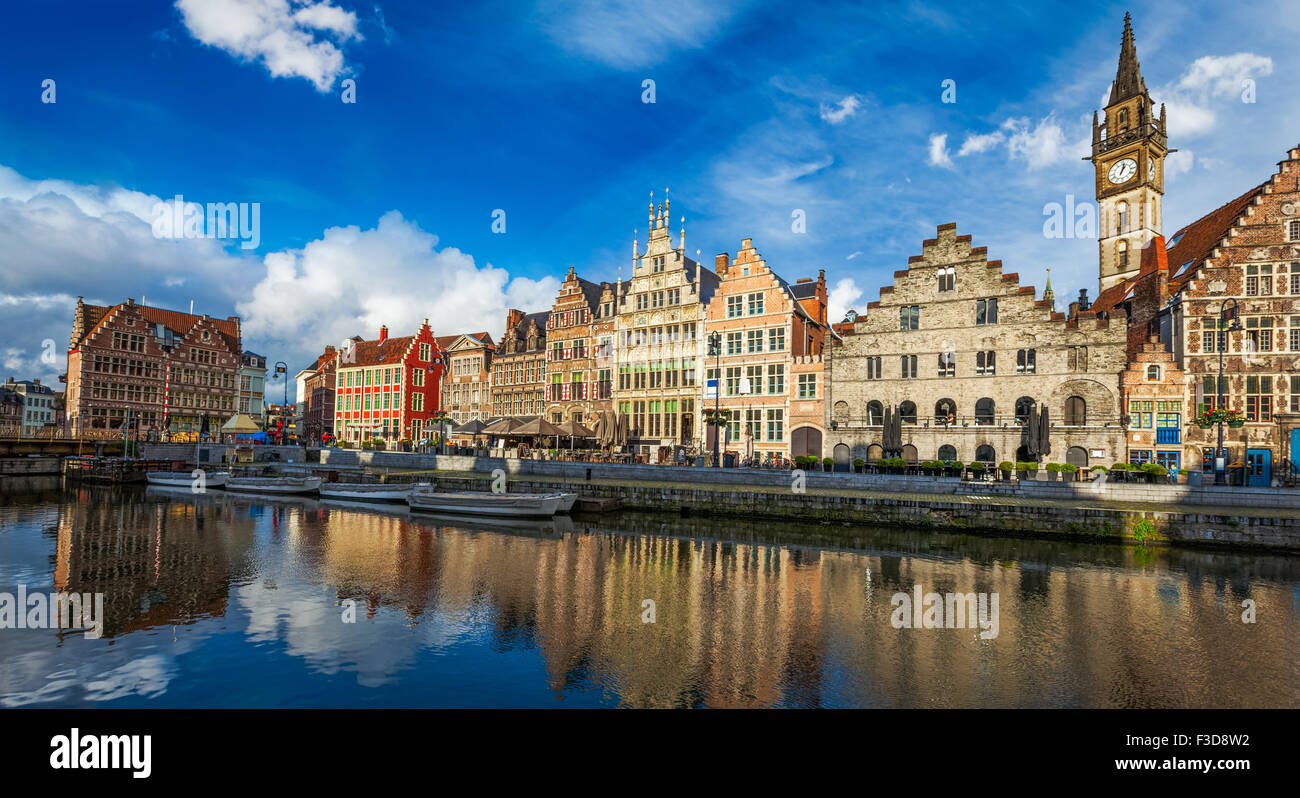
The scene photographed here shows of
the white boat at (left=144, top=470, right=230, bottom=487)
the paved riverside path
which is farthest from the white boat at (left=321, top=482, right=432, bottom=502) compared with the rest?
the white boat at (left=144, top=470, right=230, bottom=487)

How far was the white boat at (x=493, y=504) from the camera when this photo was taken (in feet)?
99.8

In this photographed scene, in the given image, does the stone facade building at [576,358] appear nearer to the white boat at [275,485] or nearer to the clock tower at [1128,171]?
the white boat at [275,485]

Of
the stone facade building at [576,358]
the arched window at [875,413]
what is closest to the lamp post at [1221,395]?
the arched window at [875,413]

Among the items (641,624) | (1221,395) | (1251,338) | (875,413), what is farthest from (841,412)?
(641,624)

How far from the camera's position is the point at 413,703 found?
9367 millimetres

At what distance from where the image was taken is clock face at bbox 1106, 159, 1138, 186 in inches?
2202

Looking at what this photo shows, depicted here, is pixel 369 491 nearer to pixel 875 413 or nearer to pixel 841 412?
pixel 841 412

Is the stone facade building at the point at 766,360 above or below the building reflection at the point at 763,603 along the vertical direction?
above

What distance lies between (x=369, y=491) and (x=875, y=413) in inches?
1249

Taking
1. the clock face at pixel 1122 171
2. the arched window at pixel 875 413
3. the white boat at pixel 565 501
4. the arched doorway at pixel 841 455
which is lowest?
the white boat at pixel 565 501

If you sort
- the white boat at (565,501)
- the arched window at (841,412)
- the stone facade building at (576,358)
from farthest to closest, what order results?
the stone facade building at (576,358), the arched window at (841,412), the white boat at (565,501)

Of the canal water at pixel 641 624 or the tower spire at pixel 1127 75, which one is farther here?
the tower spire at pixel 1127 75

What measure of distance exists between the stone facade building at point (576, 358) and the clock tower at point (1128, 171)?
4522 centimetres

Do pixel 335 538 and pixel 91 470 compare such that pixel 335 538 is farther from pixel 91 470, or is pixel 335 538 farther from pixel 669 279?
pixel 91 470
